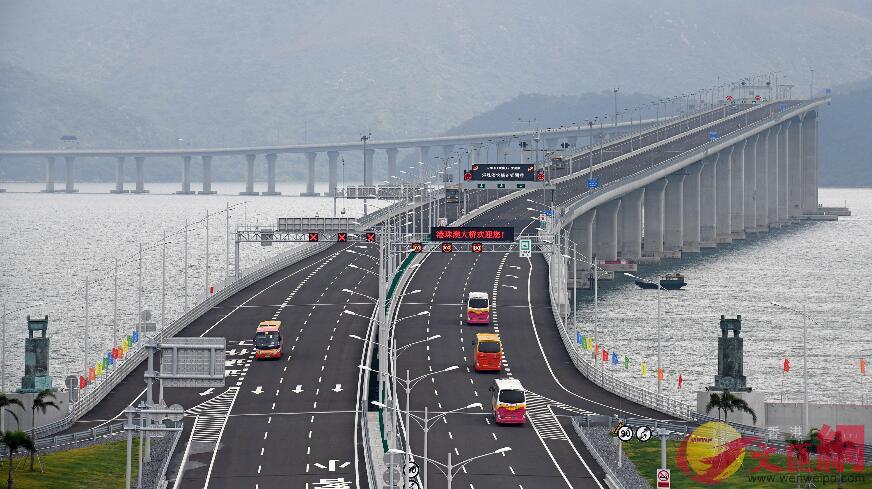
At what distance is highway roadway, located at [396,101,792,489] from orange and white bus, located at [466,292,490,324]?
1.06 m

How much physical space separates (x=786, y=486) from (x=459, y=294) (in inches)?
2615

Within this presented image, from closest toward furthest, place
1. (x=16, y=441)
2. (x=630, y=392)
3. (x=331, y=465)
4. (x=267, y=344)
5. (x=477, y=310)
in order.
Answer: (x=16, y=441)
(x=331, y=465)
(x=630, y=392)
(x=267, y=344)
(x=477, y=310)

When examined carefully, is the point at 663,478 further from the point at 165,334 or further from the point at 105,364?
the point at 105,364

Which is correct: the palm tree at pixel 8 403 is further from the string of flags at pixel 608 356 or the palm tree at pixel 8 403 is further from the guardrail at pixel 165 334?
the string of flags at pixel 608 356

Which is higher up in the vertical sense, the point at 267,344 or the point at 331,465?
the point at 267,344

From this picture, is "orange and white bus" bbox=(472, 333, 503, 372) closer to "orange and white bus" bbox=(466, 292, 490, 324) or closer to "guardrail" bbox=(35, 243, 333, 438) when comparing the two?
"orange and white bus" bbox=(466, 292, 490, 324)

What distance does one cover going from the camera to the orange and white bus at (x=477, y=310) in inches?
4643

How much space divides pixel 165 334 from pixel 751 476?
1849 inches

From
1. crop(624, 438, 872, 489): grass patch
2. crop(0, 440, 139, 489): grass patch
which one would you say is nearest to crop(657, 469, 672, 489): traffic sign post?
crop(624, 438, 872, 489): grass patch

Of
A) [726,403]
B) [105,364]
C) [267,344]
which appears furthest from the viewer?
[105,364]

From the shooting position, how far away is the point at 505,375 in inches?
3925

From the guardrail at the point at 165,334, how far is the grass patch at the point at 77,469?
433 cm

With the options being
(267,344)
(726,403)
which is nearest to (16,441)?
(267,344)

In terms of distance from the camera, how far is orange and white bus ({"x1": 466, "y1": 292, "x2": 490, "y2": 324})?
118 m
